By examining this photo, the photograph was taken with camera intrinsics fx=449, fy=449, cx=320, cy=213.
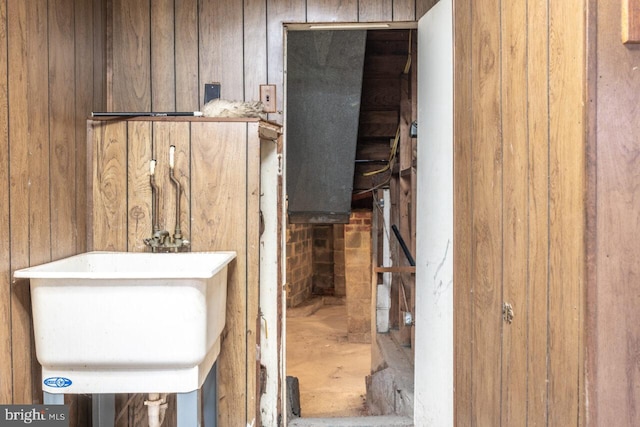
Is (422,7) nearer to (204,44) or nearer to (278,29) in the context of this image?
(278,29)

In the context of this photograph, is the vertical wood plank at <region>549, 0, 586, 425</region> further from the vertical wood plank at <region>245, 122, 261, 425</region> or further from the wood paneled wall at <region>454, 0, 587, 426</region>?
the vertical wood plank at <region>245, 122, 261, 425</region>

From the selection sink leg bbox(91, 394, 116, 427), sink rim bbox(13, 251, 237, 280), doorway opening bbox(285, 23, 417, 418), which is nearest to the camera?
sink rim bbox(13, 251, 237, 280)

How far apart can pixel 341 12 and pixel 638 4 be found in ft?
4.27

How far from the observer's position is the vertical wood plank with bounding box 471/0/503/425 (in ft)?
3.82

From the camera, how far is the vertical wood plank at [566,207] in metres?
0.81

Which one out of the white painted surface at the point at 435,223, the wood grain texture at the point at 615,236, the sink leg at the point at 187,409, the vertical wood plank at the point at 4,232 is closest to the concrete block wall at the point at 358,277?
the white painted surface at the point at 435,223

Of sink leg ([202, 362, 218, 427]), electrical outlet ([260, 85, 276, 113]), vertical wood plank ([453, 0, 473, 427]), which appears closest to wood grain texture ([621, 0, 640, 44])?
vertical wood plank ([453, 0, 473, 427])

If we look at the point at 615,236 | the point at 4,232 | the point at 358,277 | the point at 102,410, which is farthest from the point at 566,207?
the point at 358,277

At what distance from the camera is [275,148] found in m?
1.83

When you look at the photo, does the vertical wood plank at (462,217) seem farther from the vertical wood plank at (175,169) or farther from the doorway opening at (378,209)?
the vertical wood plank at (175,169)

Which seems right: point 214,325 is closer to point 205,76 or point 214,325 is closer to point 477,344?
point 477,344

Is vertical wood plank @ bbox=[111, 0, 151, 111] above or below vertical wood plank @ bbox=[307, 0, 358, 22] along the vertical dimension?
below

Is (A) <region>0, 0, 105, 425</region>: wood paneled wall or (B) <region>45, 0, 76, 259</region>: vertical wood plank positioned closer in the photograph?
(A) <region>0, 0, 105, 425</region>: wood paneled wall

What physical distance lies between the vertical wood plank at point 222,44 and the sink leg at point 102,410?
1227mm
